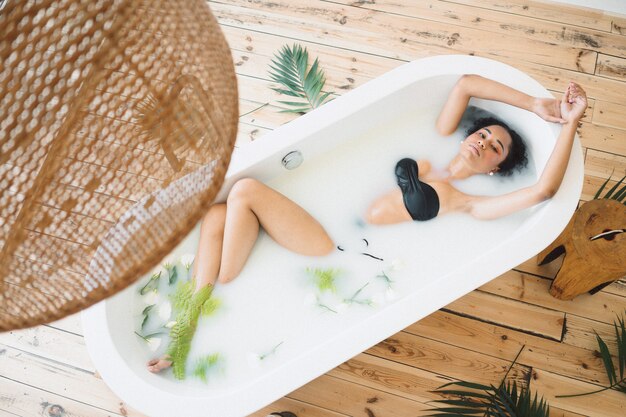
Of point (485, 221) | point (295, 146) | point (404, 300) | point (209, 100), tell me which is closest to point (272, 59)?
point (295, 146)

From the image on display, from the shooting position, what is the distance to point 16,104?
48 cm

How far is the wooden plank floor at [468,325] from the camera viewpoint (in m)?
1.96

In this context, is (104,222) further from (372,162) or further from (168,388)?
(372,162)

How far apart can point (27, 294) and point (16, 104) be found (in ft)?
0.70

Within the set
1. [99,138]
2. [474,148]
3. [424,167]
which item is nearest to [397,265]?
[424,167]

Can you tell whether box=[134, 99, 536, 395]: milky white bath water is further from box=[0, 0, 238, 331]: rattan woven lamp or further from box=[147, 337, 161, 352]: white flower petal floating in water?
box=[0, 0, 238, 331]: rattan woven lamp

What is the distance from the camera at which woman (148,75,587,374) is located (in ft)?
5.65

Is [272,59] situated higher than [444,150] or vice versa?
[272,59]

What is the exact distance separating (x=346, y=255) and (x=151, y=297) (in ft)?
2.60

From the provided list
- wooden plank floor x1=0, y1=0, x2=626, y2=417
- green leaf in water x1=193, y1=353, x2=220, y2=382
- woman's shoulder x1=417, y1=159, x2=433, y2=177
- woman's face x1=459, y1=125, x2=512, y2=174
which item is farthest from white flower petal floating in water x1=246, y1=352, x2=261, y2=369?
woman's face x1=459, y1=125, x2=512, y2=174

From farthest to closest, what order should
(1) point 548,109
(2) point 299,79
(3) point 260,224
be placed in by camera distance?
(2) point 299,79, (3) point 260,224, (1) point 548,109

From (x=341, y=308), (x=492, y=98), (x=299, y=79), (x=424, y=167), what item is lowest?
(x=341, y=308)

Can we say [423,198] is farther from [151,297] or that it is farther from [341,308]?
[151,297]

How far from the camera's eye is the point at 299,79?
2346mm
